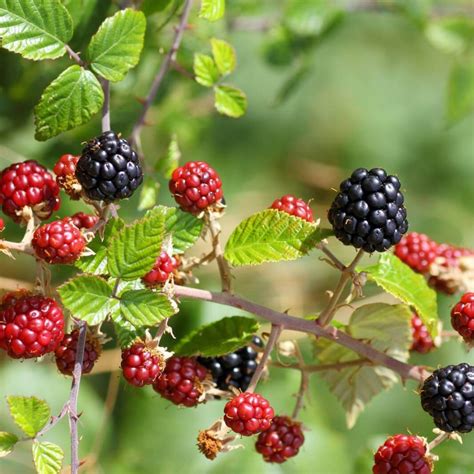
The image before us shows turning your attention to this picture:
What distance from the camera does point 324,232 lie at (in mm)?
1558

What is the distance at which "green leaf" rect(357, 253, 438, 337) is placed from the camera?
5.38 ft

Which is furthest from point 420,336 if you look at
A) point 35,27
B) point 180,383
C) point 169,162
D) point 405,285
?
point 35,27

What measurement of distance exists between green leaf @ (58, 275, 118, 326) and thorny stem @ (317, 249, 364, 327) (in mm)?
429

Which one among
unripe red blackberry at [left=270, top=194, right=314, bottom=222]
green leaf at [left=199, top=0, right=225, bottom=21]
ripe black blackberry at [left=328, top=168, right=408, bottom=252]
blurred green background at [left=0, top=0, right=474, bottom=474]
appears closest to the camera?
ripe black blackberry at [left=328, top=168, right=408, bottom=252]

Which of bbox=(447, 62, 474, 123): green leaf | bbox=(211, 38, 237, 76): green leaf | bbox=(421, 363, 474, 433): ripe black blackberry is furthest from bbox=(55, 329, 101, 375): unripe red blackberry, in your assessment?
bbox=(447, 62, 474, 123): green leaf

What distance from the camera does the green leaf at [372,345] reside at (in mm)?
1793

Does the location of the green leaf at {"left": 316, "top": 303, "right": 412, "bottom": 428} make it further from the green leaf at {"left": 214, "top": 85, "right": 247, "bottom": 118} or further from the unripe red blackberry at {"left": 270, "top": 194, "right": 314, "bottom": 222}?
the green leaf at {"left": 214, "top": 85, "right": 247, "bottom": 118}

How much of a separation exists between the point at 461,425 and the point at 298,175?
2.44 metres

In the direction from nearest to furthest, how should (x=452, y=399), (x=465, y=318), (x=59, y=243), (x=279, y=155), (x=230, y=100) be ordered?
(x=59, y=243), (x=452, y=399), (x=465, y=318), (x=230, y=100), (x=279, y=155)

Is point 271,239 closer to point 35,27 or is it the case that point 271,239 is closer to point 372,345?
point 372,345

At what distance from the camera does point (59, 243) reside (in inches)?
55.3

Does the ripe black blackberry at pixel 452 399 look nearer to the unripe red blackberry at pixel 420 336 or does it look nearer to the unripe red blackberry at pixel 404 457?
the unripe red blackberry at pixel 404 457

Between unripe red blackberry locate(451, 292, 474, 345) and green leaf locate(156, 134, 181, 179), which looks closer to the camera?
unripe red blackberry locate(451, 292, 474, 345)

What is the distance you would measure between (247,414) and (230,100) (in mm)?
819
